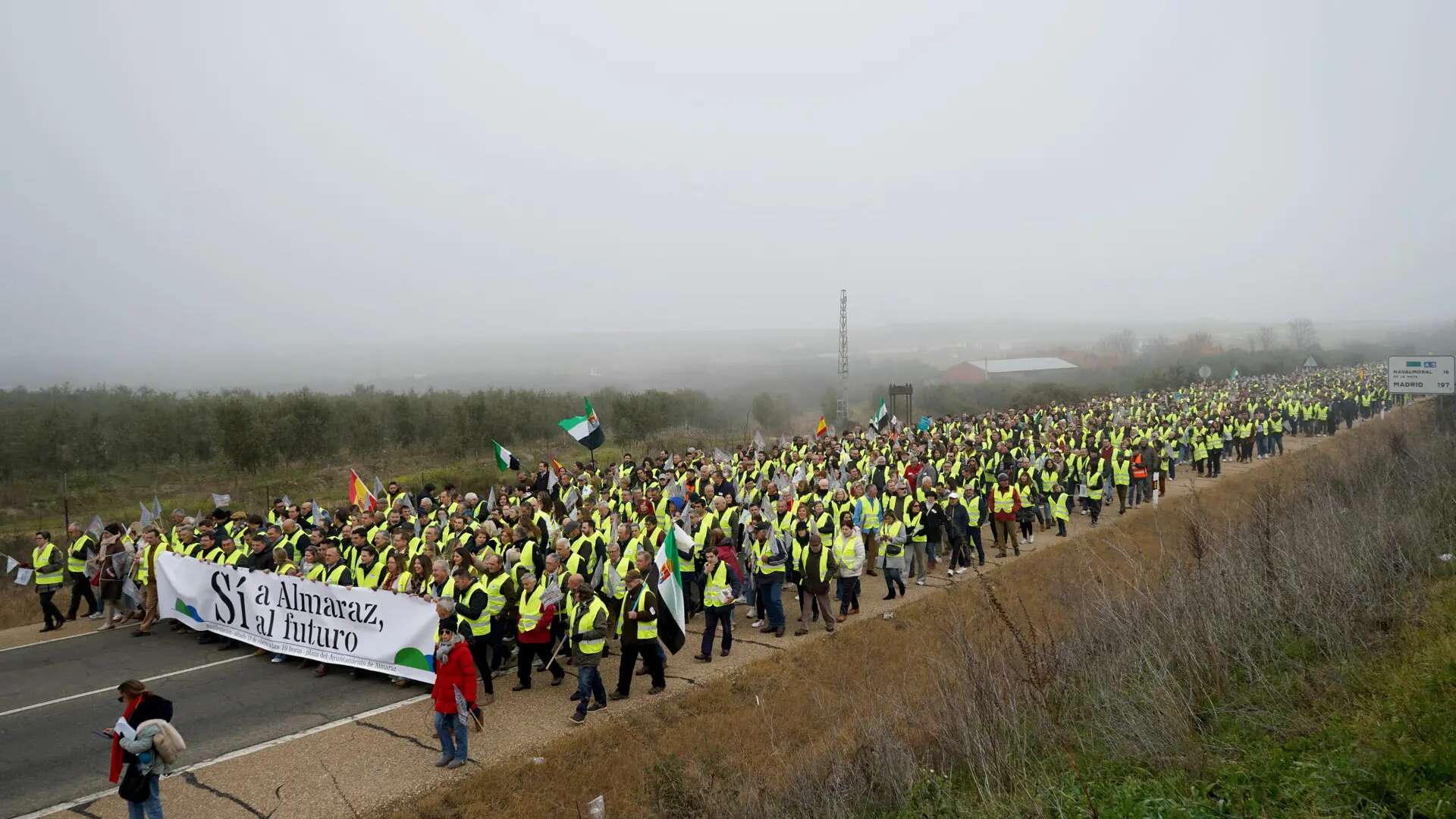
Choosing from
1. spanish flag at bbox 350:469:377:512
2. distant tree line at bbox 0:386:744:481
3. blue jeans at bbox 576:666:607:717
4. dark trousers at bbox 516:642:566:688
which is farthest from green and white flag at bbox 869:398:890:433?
blue jeans at bbox 576:666:607:717

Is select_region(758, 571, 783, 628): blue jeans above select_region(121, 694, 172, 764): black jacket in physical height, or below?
below

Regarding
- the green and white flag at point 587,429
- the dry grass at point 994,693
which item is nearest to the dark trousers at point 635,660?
the dry grass at point 994,693

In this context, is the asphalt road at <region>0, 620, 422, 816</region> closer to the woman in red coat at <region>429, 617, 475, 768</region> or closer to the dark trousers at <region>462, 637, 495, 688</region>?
the dark trousers at <region>462, 637, 495, 688</region>

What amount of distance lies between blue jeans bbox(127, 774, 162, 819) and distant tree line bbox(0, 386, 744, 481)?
124ft

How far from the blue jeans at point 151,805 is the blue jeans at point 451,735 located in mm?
2445

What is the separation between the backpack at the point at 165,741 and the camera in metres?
6.91

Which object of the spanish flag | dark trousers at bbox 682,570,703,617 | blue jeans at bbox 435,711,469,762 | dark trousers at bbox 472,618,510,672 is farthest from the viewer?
the spanish flag

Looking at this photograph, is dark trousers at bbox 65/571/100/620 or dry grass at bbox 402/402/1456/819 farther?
dark trousers at bbox 65/571/100/620

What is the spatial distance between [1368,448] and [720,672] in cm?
2075

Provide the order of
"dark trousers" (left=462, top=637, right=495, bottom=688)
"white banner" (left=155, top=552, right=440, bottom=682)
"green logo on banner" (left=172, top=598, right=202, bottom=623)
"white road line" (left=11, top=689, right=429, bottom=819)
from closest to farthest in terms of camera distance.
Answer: "white road line" (left=11, top=689, right=429, bottom=819), "dark trousers" (left=462, top=637, right=495, bottom=688), "white banner" (left=155, top=552, right=440, bottom=682), "green logo on banner" (left=172, top=598, right=202, bottom=623)

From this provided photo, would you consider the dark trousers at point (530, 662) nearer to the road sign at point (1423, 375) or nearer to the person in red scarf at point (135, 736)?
the person in red scarf at point (135, 736)

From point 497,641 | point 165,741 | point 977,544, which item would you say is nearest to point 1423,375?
point 977,544

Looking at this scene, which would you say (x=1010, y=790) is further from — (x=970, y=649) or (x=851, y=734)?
(x=851, y=734)

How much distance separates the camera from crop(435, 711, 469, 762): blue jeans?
8555 mm
